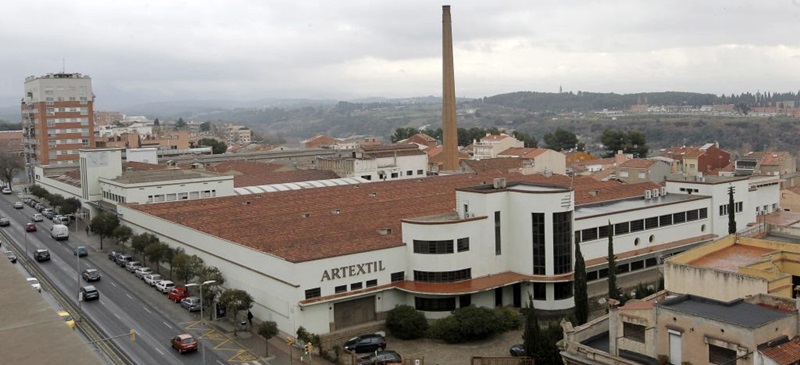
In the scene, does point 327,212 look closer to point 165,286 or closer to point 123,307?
point 165,286

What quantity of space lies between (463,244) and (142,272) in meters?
25.3

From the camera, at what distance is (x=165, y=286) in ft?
168

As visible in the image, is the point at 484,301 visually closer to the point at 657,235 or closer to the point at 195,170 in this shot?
the point at 657,235

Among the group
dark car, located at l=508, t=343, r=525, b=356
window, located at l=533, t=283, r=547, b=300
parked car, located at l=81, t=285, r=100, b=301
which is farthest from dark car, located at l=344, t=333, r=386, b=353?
parked car, located at l=81, t=285, r=100, b=301

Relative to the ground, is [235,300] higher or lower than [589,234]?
lower

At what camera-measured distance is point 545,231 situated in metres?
46.2

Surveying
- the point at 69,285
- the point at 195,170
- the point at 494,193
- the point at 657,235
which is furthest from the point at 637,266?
the point at 195,170

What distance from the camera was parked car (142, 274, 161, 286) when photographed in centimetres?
5287

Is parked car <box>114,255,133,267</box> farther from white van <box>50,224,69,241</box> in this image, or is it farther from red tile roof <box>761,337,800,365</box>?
red tile roof <box>761,337,800,365</box>

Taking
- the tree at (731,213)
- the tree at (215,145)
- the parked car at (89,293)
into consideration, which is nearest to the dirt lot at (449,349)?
the tree at (731,213)

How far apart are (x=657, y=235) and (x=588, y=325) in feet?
95.9

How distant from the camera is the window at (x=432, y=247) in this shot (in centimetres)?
4397

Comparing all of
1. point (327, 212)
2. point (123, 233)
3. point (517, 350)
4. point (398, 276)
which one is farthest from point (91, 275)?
point (517, 350)

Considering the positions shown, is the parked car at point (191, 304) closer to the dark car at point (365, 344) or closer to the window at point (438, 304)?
the dark car at point (365, 344)
